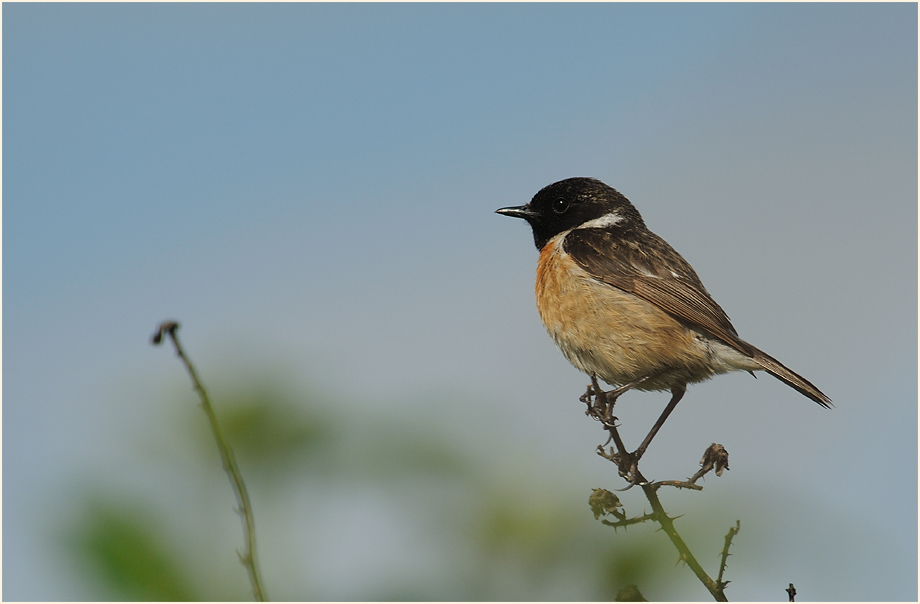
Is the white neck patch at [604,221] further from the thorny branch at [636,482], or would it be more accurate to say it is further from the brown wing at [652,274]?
the thorny branch at [636,482]

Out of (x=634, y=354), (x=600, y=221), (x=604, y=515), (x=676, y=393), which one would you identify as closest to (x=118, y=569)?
(x=604, y=515)

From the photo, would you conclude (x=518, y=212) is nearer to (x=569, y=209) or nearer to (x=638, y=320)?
(x=569, y=209)

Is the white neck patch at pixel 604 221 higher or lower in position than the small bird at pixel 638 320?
higher

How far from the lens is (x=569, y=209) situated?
22.8ft

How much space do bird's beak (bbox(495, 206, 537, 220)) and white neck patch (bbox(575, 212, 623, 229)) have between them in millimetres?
399

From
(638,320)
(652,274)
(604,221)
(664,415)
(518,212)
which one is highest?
(518,212)

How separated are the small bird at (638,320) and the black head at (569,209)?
0.52m

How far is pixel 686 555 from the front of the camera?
280 cm

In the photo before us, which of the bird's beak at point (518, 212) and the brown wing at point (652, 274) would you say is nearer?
the brown wing at point (652, 274)

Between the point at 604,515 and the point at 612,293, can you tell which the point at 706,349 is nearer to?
the point at 612,293

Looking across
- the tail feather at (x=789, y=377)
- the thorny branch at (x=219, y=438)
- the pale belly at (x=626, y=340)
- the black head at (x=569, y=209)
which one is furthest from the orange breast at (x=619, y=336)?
the thorny branch at (x=219, y=438)

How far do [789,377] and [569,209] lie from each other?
7.75ft

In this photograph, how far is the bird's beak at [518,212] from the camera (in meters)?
6.78

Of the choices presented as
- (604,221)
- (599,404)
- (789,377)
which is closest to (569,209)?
(604,221)
